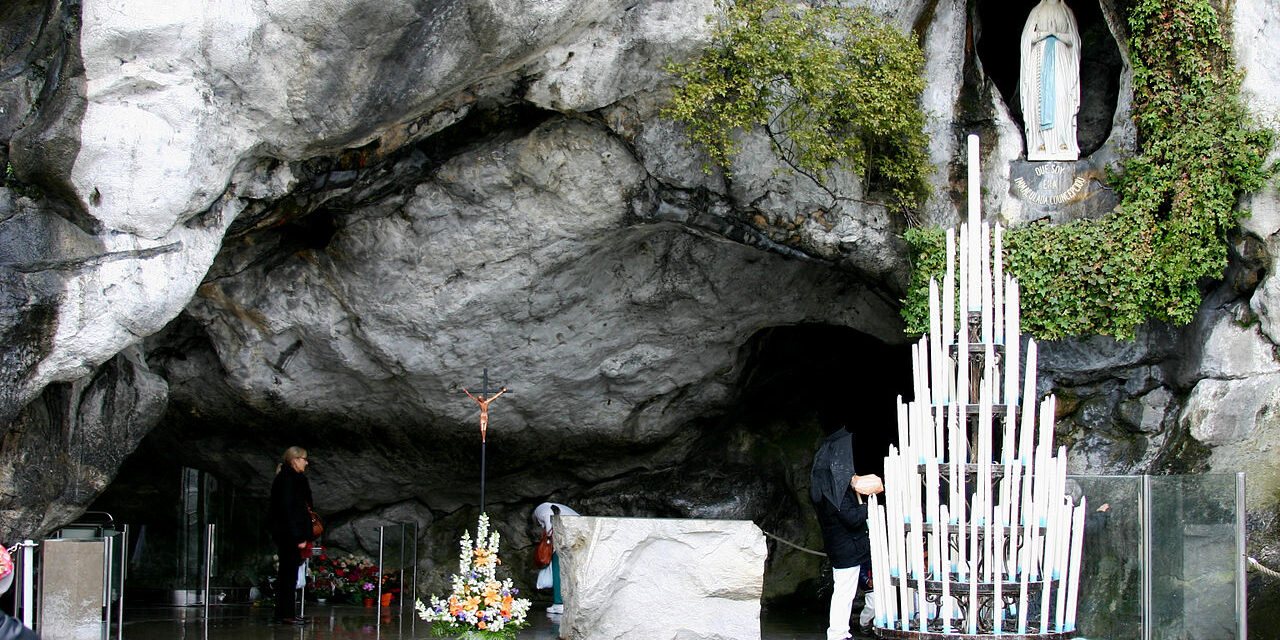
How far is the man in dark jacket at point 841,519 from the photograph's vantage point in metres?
7.61

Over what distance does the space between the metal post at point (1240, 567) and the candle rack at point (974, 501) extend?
1962 millimetres

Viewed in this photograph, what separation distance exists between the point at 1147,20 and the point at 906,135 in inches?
83.9

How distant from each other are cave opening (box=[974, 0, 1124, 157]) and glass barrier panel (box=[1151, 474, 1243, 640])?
3.60 m

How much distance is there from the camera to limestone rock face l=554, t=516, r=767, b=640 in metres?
8.08

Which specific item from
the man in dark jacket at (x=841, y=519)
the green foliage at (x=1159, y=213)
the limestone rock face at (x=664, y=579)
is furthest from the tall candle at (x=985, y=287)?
the green foliage at (x=1159, y=213)

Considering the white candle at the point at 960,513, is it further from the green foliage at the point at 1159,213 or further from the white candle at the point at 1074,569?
the green foliage at the point at 1159,213

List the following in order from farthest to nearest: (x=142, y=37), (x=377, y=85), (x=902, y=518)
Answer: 1. (x=377, y=85)
2. (x=142, y=37)
3. (x=902, y=518)

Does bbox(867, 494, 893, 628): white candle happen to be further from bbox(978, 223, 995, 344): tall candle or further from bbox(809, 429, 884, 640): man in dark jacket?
bbox(809, 429, 884, 640): man in dark jacket

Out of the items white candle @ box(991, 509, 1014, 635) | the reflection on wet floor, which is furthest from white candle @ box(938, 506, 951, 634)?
the reflection on wet floor

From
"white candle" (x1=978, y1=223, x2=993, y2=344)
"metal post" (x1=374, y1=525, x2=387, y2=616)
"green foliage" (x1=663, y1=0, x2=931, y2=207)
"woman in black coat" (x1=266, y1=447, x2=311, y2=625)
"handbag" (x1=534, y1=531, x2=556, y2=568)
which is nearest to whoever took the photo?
A: "white candle" (x1=978, y1=223, x2=993, y2=344)

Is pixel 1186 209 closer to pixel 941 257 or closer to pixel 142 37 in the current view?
pixel 941 257

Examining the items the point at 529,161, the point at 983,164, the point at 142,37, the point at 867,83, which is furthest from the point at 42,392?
the point at 983,164

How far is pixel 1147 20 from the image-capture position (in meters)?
9.35

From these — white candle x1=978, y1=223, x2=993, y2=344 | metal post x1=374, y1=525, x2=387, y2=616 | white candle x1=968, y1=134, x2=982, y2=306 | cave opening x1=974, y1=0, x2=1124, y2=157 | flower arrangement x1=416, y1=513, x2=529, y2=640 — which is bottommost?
metal post x1=374, y1=525, x2=387, y2=616
